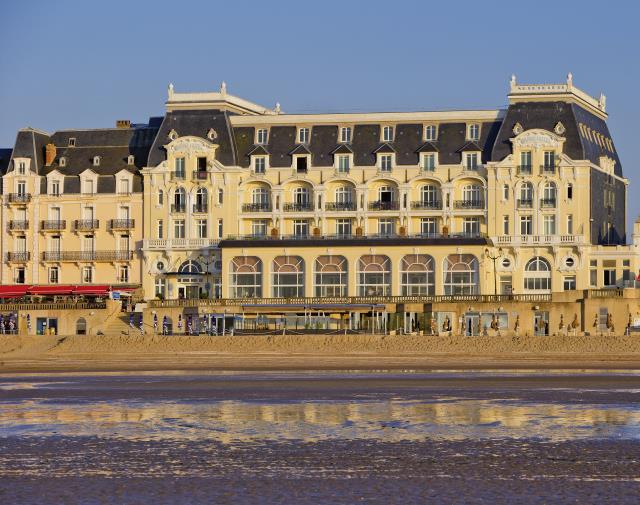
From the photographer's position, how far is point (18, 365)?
68.3m

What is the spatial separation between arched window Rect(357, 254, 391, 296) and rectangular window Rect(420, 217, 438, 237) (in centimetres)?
492

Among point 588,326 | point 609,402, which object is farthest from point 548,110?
point 609,402

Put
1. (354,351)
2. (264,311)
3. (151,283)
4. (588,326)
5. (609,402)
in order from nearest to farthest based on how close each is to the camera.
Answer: (609,402) → (354,351) → (588,326) → (264,311) → (151,283)

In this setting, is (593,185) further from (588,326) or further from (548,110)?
(588,326)

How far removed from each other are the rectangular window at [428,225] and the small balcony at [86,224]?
82.9 ft

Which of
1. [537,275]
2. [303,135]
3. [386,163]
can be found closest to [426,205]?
[386,163]

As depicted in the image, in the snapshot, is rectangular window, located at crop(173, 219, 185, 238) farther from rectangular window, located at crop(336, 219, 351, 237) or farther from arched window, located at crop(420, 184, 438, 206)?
arched window, located at crop(420, 184, 438, 206)

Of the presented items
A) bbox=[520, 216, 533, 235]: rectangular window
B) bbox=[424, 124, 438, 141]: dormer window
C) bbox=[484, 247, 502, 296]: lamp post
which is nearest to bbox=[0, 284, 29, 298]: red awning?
bbox=[424, 124, 438, 141]: dormer window

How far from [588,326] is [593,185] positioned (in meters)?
15.7

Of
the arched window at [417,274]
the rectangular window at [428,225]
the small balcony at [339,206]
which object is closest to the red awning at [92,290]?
the small balcony at [339,206]

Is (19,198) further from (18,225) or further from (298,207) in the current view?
(298,207)

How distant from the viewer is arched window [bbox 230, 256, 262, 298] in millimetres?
105250

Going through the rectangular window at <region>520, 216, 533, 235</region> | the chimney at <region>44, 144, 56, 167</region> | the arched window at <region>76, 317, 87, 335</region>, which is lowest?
the arched window at <region>76, 317, 87, 335</region>

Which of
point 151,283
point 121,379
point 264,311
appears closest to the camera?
point 121,379
